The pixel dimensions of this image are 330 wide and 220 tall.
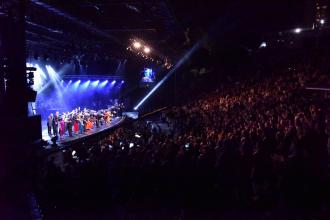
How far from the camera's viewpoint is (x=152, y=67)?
108 feet

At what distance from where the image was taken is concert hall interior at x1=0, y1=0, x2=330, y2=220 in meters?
6.78

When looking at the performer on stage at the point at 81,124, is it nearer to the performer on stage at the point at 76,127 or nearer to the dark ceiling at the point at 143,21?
→ the performer on stage at the point at 76,127

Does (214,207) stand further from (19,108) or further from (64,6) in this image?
(64,6)

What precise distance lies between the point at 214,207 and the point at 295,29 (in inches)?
1023

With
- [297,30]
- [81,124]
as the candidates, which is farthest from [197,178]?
[297,30]

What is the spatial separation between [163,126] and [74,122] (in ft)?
16.9

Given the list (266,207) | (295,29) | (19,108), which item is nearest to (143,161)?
(266,207)

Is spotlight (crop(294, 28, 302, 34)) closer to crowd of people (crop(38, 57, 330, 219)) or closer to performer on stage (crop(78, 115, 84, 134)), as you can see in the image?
performer on stage (crop(78, 115, 84, 134))

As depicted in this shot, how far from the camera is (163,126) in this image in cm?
1953

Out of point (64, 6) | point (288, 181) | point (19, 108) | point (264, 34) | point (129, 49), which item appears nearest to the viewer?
point (288, 181)

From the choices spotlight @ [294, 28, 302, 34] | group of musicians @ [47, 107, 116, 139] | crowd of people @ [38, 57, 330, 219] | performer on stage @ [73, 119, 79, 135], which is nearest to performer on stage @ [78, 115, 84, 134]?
group of musicians @ [47, 107, 116, 139]

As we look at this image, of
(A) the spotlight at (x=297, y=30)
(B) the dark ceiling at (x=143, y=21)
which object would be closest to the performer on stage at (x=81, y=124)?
(B) the dark ceiling at (x=143, y=21)

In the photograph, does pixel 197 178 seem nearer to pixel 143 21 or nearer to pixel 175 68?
pixel 143 21

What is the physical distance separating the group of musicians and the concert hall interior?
0.35 ft
